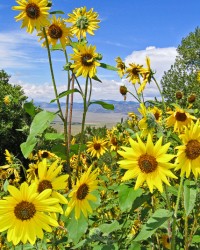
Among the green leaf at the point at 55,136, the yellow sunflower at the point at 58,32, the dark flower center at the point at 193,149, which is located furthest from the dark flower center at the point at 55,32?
the dark flower center at the point at 193,149

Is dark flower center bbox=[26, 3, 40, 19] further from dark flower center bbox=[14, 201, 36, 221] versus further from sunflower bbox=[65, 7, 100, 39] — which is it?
dark flower center bbox=[14, 201, 36, 221]

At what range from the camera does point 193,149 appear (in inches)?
77.2

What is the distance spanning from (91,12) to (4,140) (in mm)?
21576

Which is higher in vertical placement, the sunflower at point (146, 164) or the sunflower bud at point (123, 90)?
the sunflower bud at point (123, 90)

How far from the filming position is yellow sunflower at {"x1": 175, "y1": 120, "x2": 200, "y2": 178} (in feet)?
6.40

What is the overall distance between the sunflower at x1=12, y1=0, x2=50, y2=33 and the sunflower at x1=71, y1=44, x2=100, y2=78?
0.26m

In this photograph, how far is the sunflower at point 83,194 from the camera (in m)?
1.90

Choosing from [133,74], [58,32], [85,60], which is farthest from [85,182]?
[133,74]

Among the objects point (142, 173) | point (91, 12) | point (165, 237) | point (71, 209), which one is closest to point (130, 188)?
point (142, 173)

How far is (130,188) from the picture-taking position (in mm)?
1948

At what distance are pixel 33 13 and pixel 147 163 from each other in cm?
119

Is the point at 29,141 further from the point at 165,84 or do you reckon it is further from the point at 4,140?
the point at 165,84

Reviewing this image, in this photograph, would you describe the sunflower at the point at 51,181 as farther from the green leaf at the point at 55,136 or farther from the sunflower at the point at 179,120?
the sunflower at the point at 179,120

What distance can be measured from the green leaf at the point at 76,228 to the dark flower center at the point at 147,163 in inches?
15.3
